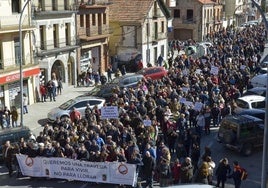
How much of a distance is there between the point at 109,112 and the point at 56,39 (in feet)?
55.5

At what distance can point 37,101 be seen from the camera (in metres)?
34.8

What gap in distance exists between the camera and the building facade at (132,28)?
4947cm

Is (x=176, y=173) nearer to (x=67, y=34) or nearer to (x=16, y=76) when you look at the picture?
(x=16, y=76)

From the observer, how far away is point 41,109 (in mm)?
32500

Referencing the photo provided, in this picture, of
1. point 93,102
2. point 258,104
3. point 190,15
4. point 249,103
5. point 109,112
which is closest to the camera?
point 109,112

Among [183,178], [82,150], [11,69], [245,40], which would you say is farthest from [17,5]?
[245,40]

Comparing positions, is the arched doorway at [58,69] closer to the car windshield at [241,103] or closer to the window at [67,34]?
the window at [67,34]

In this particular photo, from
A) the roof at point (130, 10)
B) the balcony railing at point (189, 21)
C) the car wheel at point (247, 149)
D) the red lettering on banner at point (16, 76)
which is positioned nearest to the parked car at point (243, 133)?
the car wheel at point (247, 149)

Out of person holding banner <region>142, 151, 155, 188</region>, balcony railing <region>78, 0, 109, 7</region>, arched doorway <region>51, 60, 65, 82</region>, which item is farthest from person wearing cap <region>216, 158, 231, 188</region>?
balcony railing <region>78, 0, 109, 7</region>

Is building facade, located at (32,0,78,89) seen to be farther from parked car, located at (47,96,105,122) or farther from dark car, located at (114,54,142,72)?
dark car, located at (114,54,142,72)

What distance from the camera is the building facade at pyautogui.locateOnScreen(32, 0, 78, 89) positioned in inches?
1410

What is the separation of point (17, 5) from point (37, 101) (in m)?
7.04

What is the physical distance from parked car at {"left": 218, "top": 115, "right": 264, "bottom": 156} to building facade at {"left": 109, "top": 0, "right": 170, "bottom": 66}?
2884 centimetres

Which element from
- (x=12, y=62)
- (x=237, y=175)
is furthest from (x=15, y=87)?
(x=237, y=175)
